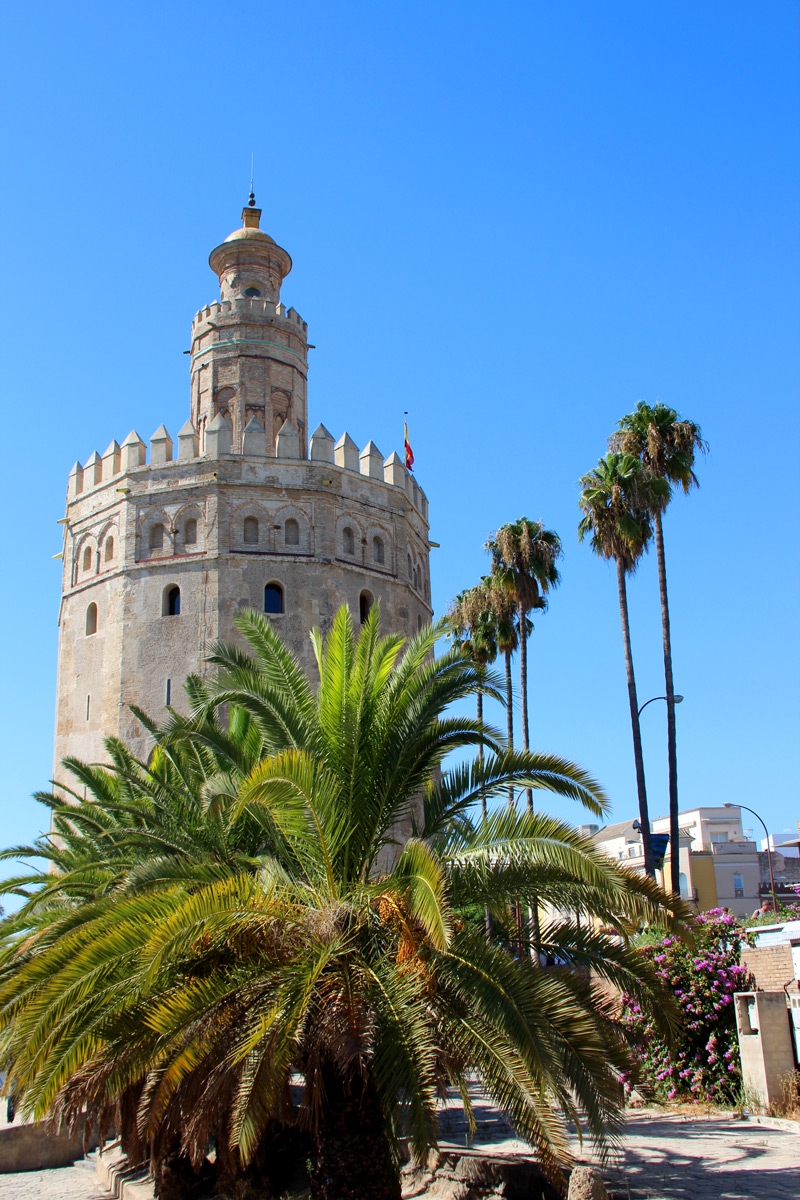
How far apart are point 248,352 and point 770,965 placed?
63.8ft

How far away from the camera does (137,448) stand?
26.7 m

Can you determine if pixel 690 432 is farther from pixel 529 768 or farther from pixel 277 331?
pixel 529 768

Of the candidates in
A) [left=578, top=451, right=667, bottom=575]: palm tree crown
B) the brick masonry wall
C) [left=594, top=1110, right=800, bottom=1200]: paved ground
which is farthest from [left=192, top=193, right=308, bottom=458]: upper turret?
[left=594, top=1110, right=800, bottom=1200]: paved ground

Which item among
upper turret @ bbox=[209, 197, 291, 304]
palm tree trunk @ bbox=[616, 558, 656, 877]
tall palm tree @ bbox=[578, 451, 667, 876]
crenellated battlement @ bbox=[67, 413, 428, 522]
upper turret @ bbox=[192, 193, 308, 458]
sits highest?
upper turret @ bbox=[209, 197, 291, 304]

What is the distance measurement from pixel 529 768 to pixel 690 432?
616 inches

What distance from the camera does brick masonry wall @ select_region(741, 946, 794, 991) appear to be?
1338 cm

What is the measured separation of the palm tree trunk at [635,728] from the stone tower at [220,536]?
5.49 meters

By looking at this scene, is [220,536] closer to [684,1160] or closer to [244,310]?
[244,310]

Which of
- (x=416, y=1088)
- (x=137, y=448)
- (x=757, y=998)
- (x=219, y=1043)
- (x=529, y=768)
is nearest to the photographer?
(x=416, y=1088)

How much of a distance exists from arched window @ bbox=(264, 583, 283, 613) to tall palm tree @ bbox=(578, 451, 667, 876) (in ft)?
22.0

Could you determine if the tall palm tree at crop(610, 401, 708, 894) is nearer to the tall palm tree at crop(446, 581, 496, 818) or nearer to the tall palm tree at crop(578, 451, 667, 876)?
the tall palm tree at crop(578, 451, 667, 876)

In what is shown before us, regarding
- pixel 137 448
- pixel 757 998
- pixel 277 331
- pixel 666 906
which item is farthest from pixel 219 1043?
pixel 277 331

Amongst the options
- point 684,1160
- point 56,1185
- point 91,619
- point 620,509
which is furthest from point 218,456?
point 684,1160

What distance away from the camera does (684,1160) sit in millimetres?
10859
